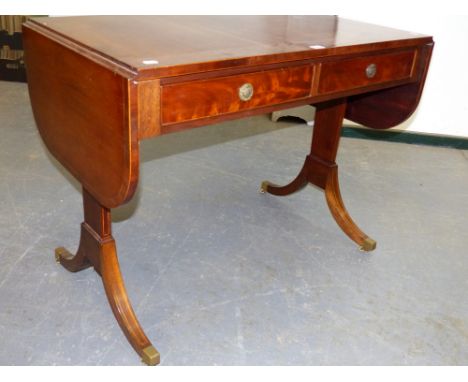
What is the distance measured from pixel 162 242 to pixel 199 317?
0.49 m

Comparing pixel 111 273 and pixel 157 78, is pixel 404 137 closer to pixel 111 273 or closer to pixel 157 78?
pixel 111 273

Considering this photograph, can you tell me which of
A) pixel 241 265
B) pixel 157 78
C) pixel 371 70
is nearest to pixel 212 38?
pixel 157 78

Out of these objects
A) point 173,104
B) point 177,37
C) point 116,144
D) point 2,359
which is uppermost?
point 177,37

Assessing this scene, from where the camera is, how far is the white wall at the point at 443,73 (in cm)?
318

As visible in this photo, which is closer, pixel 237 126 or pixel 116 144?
pixel 116 144

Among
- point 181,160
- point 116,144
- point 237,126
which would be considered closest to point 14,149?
point 181,160

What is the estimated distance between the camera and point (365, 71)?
1.67 meters

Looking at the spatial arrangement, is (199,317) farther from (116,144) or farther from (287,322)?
(116,144)

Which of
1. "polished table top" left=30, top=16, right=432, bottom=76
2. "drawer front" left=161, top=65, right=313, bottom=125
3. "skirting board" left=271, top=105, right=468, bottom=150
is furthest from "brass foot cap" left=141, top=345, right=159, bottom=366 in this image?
"skirting board" left=271, top=105, right=468, bottom=150

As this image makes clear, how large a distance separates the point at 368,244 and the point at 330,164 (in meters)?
0.38

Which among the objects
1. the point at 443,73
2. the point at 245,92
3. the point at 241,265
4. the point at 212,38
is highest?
the point at 212,38

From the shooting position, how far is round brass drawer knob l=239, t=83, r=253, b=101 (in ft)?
4.50

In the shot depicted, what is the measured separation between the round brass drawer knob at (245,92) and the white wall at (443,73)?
2140 millimetres

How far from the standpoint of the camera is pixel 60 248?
79.7 inches
